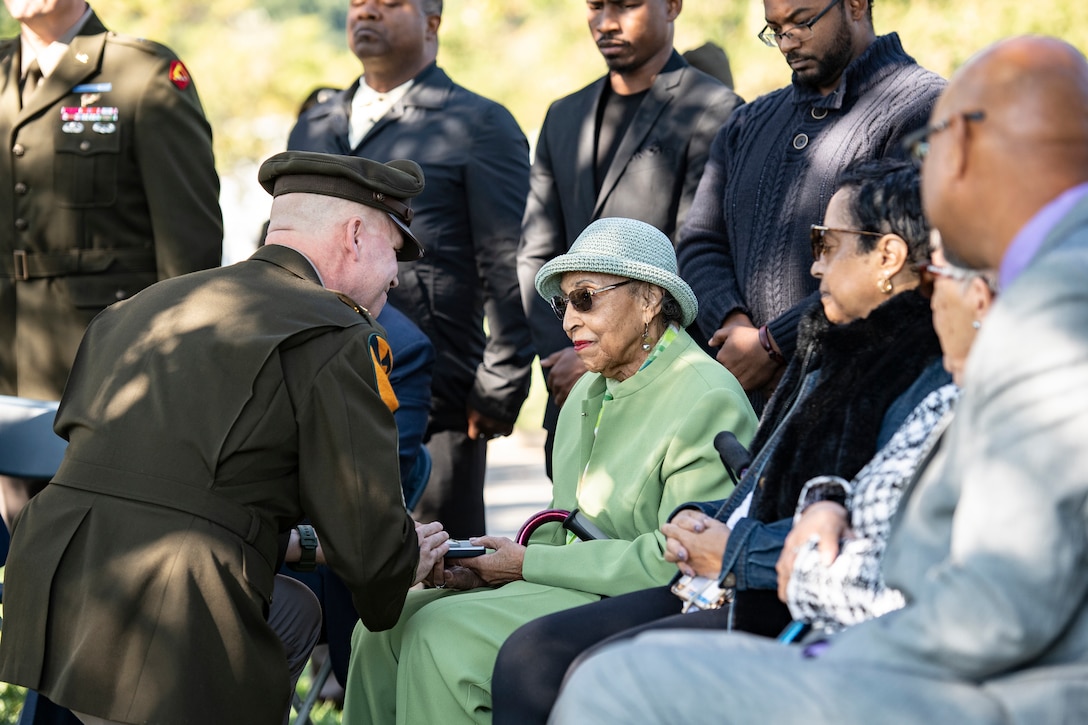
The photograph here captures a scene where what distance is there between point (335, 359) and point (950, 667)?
5.69 ft

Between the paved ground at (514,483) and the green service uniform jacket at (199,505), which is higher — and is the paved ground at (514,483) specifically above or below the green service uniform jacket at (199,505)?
below

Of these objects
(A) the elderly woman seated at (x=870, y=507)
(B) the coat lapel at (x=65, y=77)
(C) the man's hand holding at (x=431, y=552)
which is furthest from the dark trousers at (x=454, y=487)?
(A) the elderly woman seated at (x=870, y=507)

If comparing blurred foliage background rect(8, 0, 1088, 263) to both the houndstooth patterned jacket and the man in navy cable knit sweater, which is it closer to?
the man in navy cable knit sweater

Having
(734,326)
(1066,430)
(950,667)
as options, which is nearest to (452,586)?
(734,326)

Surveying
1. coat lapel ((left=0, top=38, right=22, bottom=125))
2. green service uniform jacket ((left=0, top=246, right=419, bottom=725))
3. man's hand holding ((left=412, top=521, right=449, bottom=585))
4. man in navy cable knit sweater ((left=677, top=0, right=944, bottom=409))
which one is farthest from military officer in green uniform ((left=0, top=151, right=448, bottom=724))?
coat lapel ((left=0, top=38, right=22, bottom=125))

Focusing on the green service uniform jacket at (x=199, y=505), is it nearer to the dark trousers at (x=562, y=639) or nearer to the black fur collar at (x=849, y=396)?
the dark trousers at (x=562, y=639)

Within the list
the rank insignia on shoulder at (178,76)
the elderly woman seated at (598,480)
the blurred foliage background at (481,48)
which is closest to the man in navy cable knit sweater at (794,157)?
the elderly woman seated at (598,480)

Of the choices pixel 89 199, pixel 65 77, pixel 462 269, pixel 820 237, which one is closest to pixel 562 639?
pixel 820 237

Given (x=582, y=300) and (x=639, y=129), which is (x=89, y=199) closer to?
(x=639, y=129)

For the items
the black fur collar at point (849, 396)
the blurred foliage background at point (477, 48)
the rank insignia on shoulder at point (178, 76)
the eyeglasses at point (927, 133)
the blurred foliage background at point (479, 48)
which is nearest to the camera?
the eyeglasses at point (927, 133)

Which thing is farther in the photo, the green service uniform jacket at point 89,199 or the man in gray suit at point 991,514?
the green service uniform jacket at point 89,199

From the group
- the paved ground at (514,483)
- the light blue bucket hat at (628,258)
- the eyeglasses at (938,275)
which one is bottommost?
the paved ground at (514,483)

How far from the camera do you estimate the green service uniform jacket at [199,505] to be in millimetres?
3193

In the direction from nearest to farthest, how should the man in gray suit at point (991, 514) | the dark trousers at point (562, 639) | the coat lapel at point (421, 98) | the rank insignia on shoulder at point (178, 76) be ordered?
the man in gray suit at point (991, 514)
the dark trousers at point (562, 639)
the rank insignia on shoulder at point (178, 76)
the coat lapel at point (421, 98)
